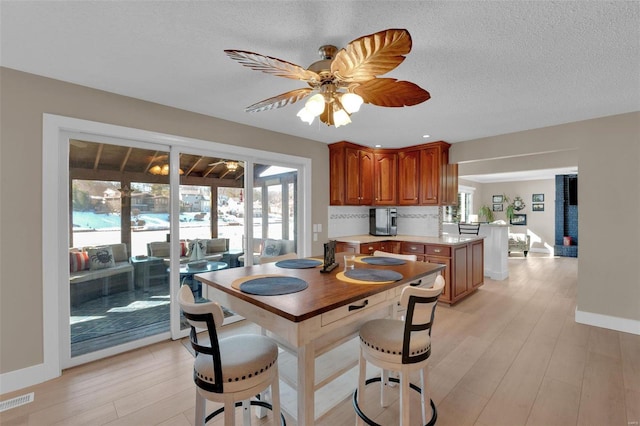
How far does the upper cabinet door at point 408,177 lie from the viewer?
4680 millimetres

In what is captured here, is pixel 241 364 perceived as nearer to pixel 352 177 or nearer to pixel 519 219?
pixel 352 177

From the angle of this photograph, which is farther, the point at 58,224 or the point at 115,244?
the point at 115,244

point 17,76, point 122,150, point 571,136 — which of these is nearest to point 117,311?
point 122,150

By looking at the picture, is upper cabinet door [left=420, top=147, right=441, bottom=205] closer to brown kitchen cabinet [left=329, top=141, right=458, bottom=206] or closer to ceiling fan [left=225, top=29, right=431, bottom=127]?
brown kitchen cabinet [left=329, top=141, right=458, bottom=206]

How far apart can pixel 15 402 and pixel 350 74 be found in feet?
10.4

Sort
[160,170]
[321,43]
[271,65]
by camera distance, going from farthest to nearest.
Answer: [160,170]
[321,43]
[271,65]

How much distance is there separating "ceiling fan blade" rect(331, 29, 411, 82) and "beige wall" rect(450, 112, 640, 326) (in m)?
3.38

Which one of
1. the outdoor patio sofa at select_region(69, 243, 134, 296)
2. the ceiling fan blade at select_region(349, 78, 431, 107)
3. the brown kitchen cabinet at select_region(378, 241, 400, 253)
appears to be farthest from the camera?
the brown kitchen cabinet at select_region(378, 241, 400, 253)

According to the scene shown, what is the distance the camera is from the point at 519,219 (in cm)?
975

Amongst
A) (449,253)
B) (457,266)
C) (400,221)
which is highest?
(400,221)

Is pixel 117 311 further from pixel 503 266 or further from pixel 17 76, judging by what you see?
pixel 503 266

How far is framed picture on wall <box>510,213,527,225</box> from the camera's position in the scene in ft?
31.7

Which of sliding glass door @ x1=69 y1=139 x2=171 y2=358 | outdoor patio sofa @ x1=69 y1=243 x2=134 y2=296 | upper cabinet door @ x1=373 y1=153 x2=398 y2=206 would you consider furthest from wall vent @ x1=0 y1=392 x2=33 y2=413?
upper cabinet door @ x1=373 y1=153 x2=398 y2=206

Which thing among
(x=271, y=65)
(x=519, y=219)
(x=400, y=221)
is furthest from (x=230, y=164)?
(x=519, y=219)
